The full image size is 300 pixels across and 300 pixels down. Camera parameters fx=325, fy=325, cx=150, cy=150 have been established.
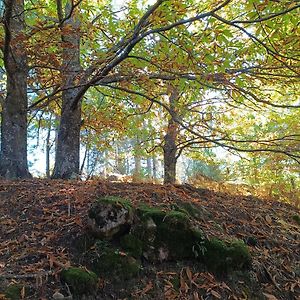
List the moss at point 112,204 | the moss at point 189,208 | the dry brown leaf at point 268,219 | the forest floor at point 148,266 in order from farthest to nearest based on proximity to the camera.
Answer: the dry brown leaf at point 268,219, the moss at point 189,208, the moss at point 112,204, the forest floor at point 148,266

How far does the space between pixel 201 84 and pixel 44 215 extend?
2464 millimetres

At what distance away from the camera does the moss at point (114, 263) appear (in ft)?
8.88

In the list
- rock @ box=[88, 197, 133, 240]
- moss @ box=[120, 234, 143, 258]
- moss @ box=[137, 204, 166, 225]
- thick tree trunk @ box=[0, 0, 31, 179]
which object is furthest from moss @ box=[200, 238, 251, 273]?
thick tree trunk @ box=[0, 0, 31, 179]

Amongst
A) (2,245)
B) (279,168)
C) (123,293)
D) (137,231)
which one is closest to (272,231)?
(137,231)

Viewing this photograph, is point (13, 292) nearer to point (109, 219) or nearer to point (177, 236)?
point (109, 219)

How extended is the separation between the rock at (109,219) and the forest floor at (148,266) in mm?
230

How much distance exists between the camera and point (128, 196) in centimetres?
373

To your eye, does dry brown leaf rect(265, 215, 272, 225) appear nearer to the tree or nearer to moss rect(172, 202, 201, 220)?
the tree

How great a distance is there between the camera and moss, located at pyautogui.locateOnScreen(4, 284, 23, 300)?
2.27 metres

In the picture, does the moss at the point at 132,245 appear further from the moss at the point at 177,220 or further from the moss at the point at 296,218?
the moss at the point at 296,218

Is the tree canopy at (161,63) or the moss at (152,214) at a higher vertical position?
the tree canopy at (161,63)

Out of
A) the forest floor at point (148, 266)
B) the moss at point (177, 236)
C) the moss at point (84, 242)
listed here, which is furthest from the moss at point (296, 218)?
the moss at point (84, 242)

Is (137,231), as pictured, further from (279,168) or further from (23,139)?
(279,168)

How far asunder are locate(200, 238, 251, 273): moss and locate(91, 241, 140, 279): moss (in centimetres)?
69
